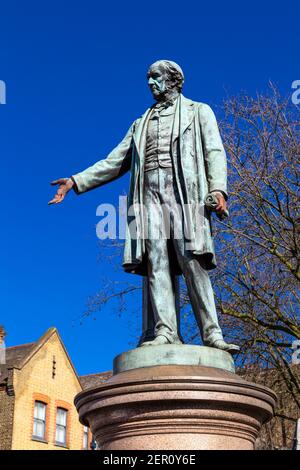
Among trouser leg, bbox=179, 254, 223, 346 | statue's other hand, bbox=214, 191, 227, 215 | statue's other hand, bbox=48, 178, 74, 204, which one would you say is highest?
statue's other hand, bbox=48, 178, 74, 204

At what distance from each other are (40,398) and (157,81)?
23.7 metres

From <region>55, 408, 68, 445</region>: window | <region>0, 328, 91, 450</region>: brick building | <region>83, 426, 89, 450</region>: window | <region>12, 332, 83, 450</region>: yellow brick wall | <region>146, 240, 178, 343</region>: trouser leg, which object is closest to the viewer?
<region>146, 240, 178, 343</region>: trouser leg

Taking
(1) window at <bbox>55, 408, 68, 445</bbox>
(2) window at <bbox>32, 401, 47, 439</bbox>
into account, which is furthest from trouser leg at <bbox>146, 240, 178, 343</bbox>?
(1) window at <bbox>55, 408, 68, 445</bbox>

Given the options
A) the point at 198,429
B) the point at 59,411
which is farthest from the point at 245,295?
the point at 59,411

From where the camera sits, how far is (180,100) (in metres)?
6.44

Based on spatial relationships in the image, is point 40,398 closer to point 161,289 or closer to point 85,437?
point 85,437

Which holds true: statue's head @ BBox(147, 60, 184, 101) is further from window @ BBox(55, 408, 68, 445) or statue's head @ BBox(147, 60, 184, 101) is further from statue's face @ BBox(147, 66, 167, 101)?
window @ BBox(55, 408, 68, 445)

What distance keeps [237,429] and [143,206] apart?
6.41 ft

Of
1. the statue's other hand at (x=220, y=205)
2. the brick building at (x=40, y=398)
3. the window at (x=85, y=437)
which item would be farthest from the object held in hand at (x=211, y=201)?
the window at (x=85, y=437)

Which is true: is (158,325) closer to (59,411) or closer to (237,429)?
(237,429)

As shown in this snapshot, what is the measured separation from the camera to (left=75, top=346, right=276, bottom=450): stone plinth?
4.87 m

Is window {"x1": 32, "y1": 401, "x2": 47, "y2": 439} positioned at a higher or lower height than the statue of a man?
higher

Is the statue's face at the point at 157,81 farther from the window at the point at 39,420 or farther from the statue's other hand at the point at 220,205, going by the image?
the window at the point at 39,420

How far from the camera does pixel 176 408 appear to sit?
16.1ft
